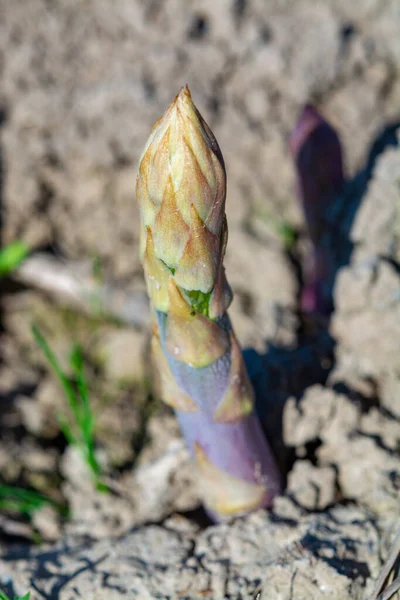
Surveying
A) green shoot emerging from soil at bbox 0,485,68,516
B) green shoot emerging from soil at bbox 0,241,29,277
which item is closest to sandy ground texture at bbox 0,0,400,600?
green shoot emerging from soil at bbox 0,485,68,516

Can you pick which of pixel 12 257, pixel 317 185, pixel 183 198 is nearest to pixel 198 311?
pixel 183 198

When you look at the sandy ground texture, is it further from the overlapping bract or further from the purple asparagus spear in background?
the overlapping bract

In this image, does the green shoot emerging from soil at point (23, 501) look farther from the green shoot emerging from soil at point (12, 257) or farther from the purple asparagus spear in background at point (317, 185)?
the purple asparagus spear in background at point (317, 185)

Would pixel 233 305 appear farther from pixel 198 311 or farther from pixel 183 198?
pixel 183 198

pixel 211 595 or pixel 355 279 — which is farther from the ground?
pixel 355 279

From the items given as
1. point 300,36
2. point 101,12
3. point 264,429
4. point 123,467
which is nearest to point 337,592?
point 264,429

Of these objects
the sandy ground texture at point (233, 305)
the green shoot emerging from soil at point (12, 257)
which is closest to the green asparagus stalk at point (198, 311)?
the sandy ground texture at point (233, 305)

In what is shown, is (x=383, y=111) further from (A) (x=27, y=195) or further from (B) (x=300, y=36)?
(A) (x=27, y=195)
